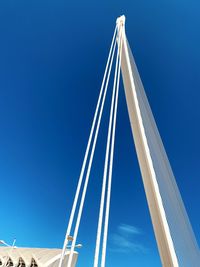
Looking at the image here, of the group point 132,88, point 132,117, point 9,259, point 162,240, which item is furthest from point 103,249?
point 9,259

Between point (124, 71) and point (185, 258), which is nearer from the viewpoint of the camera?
point (185, 258)

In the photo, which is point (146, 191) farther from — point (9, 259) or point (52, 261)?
point (9, 259)

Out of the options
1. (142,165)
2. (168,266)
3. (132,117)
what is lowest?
(168,266)

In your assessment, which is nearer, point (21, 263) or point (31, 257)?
point (21, 263)

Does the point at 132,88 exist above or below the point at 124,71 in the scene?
below

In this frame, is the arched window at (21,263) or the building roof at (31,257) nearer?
the building roof at (31,257)

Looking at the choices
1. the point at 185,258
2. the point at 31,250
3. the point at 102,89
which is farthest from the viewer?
the point at 31,250

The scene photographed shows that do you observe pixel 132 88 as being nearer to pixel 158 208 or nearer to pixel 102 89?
pixel 102 89

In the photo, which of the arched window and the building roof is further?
the arched window

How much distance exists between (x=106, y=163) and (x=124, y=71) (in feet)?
8.66

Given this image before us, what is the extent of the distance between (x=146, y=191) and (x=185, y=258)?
1.04 meters

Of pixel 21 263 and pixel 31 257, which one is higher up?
pixel 31 257

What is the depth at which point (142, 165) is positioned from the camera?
158 inches

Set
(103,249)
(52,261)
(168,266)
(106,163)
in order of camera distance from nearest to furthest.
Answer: (168,266), (103,249), (106,163), (52,261)
